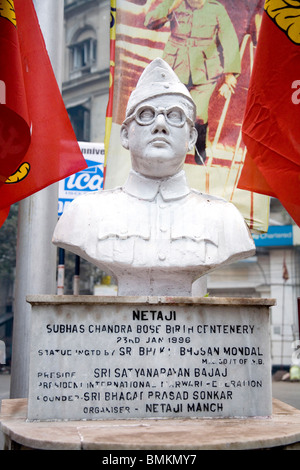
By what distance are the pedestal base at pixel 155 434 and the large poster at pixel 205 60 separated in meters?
3.95

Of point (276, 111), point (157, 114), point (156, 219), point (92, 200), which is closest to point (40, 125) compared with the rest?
point (92, 200)

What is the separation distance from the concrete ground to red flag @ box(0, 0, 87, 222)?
225 inches

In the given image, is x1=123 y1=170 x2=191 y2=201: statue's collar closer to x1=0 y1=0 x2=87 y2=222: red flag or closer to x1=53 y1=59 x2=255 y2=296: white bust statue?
x1=53 y1=59 x2=255 y2=296: white bust statue

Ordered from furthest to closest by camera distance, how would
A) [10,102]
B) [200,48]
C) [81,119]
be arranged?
[81,119], [200,48], [10,102]

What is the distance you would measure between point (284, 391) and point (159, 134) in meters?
8.60

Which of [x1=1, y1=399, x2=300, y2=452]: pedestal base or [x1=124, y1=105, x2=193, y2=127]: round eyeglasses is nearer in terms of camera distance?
[x1=1, y1=399, x2=300, y2=452]: pedestal base

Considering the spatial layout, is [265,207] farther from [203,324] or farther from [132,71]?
[203,324]

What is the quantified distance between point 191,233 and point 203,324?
0.68m

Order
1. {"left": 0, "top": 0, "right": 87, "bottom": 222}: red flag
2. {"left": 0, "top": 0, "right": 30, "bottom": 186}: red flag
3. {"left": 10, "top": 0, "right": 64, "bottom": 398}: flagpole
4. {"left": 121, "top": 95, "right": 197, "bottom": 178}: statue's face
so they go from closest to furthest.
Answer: {"left": 121, "top": 95, "right": 197, "bottom": 178}: statue's face → {"left": 0, "top": 0, "right": 30, "bottom": 186}: red flag → {"left": 0, "top": 0, "right": 87, "bottom": 222}: red flag → {"left": 10, "top": 0, "right": 64, "bottom": 398}: flagpole

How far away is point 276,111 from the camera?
482cm

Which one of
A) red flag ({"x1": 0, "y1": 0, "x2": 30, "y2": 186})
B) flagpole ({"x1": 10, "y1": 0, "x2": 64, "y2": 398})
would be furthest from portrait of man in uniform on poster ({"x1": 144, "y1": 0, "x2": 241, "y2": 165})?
red flag ({"x1": 0, "y1": 0, "x2": 30, "y2": 186})

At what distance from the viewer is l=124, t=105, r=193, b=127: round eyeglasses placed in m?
3.83

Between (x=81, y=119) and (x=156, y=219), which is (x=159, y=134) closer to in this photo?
(x=156, y=219)
